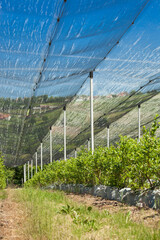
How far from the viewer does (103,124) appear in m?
18.9

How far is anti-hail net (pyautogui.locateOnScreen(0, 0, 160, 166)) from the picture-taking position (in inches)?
238

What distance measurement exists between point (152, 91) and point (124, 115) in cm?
322

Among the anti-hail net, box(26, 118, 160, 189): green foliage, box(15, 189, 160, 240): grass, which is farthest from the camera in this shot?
the anti-hail net

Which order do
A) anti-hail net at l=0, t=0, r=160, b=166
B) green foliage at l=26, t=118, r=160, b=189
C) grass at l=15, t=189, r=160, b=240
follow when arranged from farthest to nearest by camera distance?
anti-hail net at l=0, t=0, r=160, b=166 → green foliage at l=26, t=118, r=160, b=189 → grass at l=15, t=189, r=160, b=240

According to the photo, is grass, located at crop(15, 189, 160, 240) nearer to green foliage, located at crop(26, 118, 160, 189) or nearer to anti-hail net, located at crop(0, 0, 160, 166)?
green foliage, located at crop(26, 118, 160, 189)

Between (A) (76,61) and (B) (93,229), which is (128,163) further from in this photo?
(A) (76,61)

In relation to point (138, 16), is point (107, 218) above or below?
below

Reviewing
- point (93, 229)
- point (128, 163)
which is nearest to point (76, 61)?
point (128, 163)

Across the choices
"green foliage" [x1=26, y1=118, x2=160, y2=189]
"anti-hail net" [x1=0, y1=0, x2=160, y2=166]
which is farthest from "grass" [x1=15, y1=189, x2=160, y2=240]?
"anti-hail net" [x1=0, y1=0, x2=160, y2=166]

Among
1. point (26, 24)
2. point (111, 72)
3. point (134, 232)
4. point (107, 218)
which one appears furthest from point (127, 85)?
point (134, 232)

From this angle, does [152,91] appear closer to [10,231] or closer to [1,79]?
[1,79]

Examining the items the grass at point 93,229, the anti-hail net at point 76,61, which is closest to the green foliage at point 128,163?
the grass at point 93,229

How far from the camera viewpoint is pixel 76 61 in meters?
9.05

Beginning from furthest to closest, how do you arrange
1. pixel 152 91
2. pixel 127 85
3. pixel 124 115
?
pixel 124 115 < pixel 152 91 < pixel 127 85
